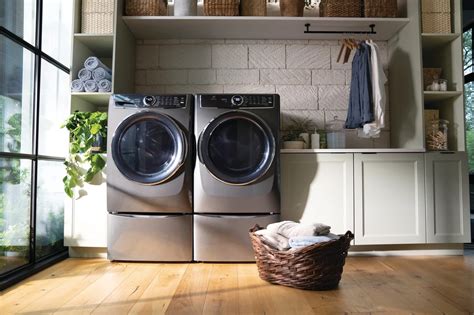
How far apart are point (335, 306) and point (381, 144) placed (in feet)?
6.39

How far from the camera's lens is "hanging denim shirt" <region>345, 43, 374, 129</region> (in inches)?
105

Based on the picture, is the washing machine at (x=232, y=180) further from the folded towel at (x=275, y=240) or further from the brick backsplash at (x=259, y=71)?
the brick backsplash at (x=259, y=71)

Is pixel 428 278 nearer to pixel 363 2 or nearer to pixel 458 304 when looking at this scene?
pixel 458 304

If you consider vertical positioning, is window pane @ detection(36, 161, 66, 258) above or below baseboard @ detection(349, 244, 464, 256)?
above

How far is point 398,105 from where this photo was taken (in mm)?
3035

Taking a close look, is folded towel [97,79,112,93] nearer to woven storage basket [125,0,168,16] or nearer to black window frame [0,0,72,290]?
black window frame [0,0,72,290]

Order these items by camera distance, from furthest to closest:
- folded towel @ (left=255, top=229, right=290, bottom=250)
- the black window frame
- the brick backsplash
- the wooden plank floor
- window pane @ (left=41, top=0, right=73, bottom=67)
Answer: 1. the brick backsplash
2. window pane @ (left=41, top=0, right=73, bottom=67)
3. the black window frame
4. folded towel @ (left=255, top=229, right=290, bottom=250)
5. the wooden plank floor

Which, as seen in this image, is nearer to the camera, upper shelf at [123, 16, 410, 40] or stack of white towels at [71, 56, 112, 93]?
stack of white towels at [71, 56, 112, 93]

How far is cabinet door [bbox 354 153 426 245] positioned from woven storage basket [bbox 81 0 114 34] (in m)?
2.03

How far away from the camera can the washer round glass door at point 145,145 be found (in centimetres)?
245

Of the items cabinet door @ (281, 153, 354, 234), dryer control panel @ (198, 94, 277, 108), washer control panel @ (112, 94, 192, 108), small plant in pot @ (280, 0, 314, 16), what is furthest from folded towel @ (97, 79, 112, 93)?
small plant in pot @ (280, 0, 314, 16)

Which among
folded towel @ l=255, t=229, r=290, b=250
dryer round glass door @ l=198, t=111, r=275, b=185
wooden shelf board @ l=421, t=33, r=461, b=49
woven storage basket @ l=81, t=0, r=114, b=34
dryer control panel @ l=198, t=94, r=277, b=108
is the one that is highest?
woven storage basket @ l=81, t=0, r=114, b=34

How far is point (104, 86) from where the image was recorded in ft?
8.79

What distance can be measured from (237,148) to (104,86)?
1.07 metres
